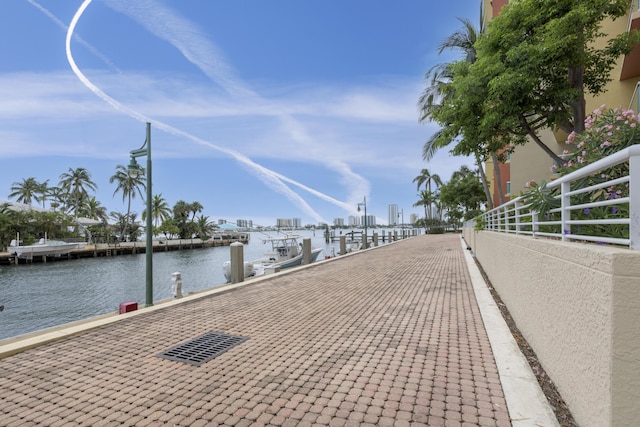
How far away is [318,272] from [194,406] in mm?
8280

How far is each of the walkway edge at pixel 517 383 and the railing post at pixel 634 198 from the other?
5.37ft

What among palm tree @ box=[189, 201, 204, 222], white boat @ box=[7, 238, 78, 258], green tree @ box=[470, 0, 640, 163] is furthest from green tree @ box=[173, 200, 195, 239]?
green tree @ box=[470, 0, 640, 163]

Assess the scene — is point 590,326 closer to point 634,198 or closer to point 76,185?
point 634,198

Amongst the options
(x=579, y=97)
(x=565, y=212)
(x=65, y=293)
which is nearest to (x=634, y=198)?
(x=565, y=212)

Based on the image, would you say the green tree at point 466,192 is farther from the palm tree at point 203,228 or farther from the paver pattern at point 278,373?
the palm tree at point 203,228

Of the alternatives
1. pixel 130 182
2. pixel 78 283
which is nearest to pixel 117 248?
pixel 130 182

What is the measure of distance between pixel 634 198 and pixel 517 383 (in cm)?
217

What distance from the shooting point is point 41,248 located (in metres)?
38.6

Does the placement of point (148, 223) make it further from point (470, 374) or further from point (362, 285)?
point (470, 374)

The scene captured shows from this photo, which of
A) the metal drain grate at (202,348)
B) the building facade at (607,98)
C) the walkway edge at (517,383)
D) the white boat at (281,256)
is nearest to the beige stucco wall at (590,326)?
the walkway edge at (517,383)

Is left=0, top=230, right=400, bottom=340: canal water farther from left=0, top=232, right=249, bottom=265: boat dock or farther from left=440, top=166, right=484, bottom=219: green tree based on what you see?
left=440, top=166, right=484, bottom=219: green tree

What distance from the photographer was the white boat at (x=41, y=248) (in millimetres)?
37000

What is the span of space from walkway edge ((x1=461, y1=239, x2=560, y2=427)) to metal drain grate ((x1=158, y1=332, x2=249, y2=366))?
335 cm

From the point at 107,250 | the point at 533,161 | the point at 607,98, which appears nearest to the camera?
the point at 607,98
